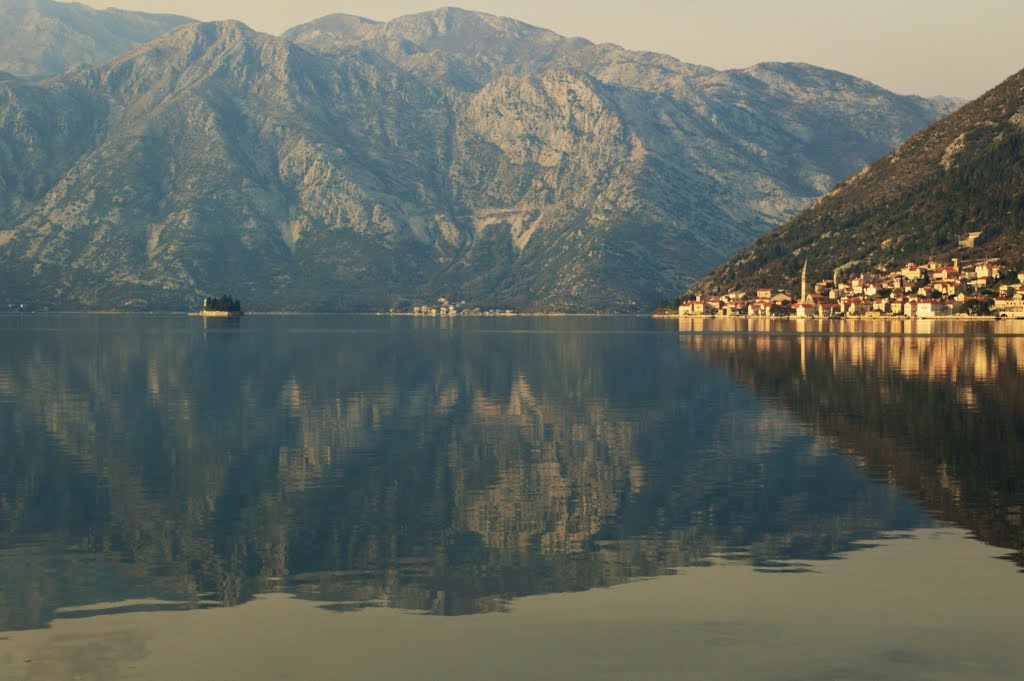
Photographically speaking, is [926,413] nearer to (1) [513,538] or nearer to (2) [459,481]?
(2) [459,481]

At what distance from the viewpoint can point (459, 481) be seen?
51.5 meters

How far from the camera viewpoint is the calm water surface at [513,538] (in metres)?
27.1

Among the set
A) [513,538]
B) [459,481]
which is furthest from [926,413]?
[513,538]

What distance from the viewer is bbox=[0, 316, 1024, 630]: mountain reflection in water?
3462 cm

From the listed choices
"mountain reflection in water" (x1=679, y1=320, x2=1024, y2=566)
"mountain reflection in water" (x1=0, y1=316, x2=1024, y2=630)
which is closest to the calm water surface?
"mountain reflection in water" (x1=0, y1=316, x2=1024, y2=630)

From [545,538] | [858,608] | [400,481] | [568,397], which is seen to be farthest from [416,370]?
[858,608]

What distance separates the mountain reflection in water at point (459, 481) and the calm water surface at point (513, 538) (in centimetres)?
20

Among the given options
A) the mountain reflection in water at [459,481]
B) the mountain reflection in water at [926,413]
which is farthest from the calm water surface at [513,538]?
the mountain reflection in water at [926,413]

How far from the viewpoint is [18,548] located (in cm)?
3766

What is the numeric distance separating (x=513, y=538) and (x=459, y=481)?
41.0ft

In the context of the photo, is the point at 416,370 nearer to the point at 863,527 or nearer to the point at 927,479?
the point at 927,479

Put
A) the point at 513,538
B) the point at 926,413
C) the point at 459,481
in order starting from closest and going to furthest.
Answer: the point at 513,538 → the point at 459,481 → the point at 926,413

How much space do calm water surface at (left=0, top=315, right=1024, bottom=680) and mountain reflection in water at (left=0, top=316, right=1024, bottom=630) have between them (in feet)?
0.65

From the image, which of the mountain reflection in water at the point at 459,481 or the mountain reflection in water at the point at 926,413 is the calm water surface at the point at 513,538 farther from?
the mountain reflection in water at the point at 926,413
